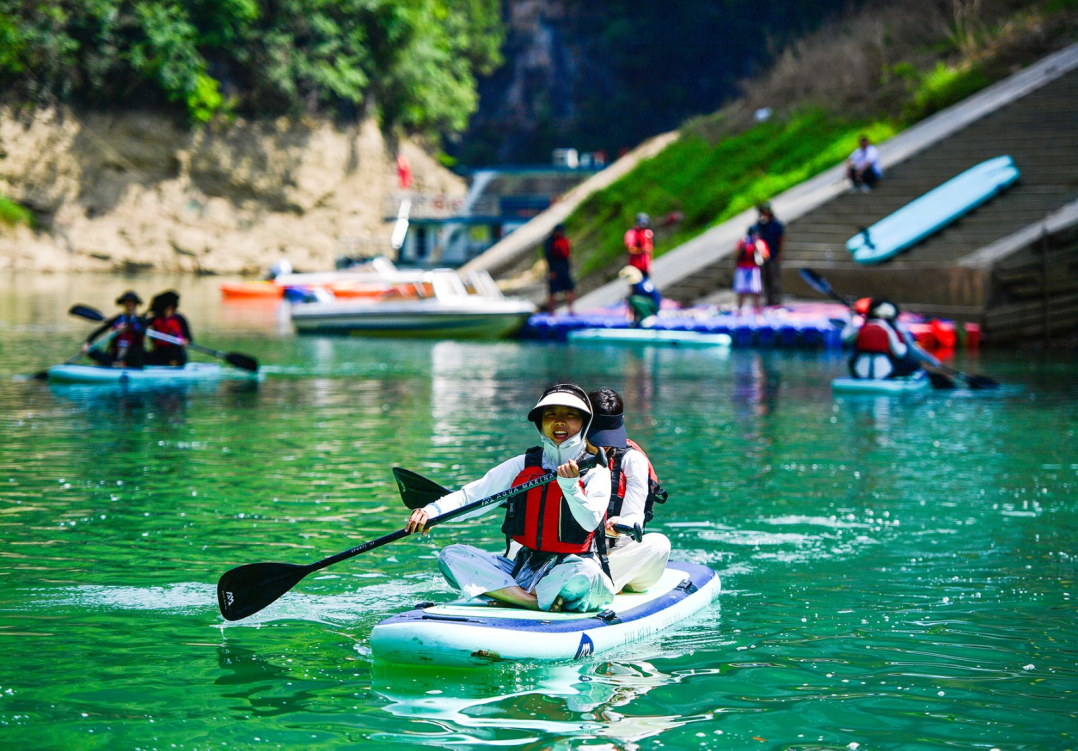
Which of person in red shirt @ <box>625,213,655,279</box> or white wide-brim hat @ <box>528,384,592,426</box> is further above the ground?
person in red shirt @ <box>625,213,655,279</box>

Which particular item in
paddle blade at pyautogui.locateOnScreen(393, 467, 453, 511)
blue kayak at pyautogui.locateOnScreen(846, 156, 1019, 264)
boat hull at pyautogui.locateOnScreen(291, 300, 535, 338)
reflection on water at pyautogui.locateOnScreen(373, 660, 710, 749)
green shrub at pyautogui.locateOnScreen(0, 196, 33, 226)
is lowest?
reflection on water at pyautogui.locateOnScreen(373, 660, 710, 749)

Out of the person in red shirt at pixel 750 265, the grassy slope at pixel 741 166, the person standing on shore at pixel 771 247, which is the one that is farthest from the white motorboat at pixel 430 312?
the grassy slope at pixel 741 166

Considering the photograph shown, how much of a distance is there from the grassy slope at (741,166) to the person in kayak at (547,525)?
2632 centimetres

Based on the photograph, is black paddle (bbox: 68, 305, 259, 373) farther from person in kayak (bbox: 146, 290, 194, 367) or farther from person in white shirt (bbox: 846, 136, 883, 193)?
person in white shirt (bbox: 846, 136, 883, 193)

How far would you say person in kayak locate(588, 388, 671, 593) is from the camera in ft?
23.3

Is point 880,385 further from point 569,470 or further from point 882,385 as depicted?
point 569,470

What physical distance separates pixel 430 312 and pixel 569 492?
20439 mm

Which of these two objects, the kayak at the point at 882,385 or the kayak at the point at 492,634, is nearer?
the kayak at the point at 492,634

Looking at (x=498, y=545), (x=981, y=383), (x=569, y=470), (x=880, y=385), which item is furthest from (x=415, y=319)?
(x=569, y=470)

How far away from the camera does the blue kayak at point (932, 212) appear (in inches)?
1051

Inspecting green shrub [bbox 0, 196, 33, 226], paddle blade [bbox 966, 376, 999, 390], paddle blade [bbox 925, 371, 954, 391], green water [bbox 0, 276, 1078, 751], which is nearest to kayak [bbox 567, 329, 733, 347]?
green water [bbox 0, 276, 1078, 751]

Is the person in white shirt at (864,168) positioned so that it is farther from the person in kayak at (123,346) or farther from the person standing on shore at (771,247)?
the person in kayak at (123,346)

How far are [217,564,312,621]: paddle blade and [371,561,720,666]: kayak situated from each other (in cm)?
87

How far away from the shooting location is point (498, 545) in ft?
31.9
